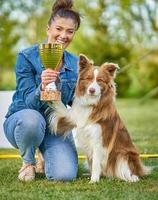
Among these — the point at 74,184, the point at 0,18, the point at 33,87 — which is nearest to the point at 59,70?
the point at 33,87

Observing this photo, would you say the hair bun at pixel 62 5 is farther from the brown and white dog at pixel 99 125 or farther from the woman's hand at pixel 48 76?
the woman's hand at pixel 48 76

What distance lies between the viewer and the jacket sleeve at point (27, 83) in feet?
15.1

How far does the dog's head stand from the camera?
4.36 metres

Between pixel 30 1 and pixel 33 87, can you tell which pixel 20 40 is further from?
pixel 33 87

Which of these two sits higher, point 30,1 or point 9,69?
point 30,1

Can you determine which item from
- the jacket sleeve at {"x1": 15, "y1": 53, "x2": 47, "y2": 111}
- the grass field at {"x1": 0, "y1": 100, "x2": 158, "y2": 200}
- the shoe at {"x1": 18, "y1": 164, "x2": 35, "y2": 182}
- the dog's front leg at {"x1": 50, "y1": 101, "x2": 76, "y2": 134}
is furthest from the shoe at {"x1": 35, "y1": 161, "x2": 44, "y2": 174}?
the jacket sleeve at {"x1": 15, "y1": 53, "x2": 47, "y2": 111}

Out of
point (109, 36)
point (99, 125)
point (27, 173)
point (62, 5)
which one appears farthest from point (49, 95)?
point (109, 36)

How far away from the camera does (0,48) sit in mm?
20500

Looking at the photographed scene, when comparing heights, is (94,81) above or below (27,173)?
above

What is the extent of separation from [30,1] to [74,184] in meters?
15.6

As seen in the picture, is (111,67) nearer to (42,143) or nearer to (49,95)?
(49,95)

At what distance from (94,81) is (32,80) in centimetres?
59

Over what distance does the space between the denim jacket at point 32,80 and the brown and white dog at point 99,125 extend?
0.18 metres

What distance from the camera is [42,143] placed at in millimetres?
4887
